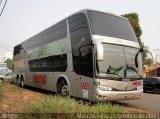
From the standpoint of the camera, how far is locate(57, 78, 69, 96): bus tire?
1424cm

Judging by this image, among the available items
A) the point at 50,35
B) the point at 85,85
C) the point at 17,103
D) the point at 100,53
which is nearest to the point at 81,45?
the point at 85,85

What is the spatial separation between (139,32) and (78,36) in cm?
3164

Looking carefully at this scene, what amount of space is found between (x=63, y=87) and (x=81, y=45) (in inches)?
111

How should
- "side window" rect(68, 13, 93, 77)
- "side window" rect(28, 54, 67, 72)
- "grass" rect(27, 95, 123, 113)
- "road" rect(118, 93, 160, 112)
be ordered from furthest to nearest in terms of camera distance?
"side window" rect(28, 54, 67, 72) < "road" rect(118, 93, 160, 112) < "side window" rect(68, 13, 93, 77) < "grass" rect(27, 95, 123, 113)

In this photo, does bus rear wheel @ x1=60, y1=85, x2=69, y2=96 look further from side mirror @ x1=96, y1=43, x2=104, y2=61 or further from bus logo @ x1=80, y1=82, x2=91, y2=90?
side mirror @ x1=96, y1=43, x2=104, y2=61

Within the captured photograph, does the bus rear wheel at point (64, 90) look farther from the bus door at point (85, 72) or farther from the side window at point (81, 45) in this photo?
the bus door at point (85, 72)

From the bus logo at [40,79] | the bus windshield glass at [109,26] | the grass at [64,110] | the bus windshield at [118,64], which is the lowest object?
the grass at [64,110]

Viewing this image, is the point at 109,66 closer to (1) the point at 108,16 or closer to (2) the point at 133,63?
(2) the point at 133,63

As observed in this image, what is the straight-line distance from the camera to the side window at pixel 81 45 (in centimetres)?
1206

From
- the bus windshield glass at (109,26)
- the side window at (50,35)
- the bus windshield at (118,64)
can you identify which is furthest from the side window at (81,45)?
the side window at (50,35)

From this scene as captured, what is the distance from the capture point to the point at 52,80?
16422 mm

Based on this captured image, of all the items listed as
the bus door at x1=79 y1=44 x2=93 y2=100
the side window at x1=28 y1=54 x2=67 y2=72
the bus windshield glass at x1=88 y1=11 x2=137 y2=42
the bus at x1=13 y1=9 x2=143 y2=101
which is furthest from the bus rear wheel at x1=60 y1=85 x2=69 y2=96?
the bus windshield glass at x1=88 y1=11 x2=137 y2=42

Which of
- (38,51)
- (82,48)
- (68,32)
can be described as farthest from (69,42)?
(38,51)

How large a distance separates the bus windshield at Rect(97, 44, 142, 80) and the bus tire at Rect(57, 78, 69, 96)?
2966 millimetres
